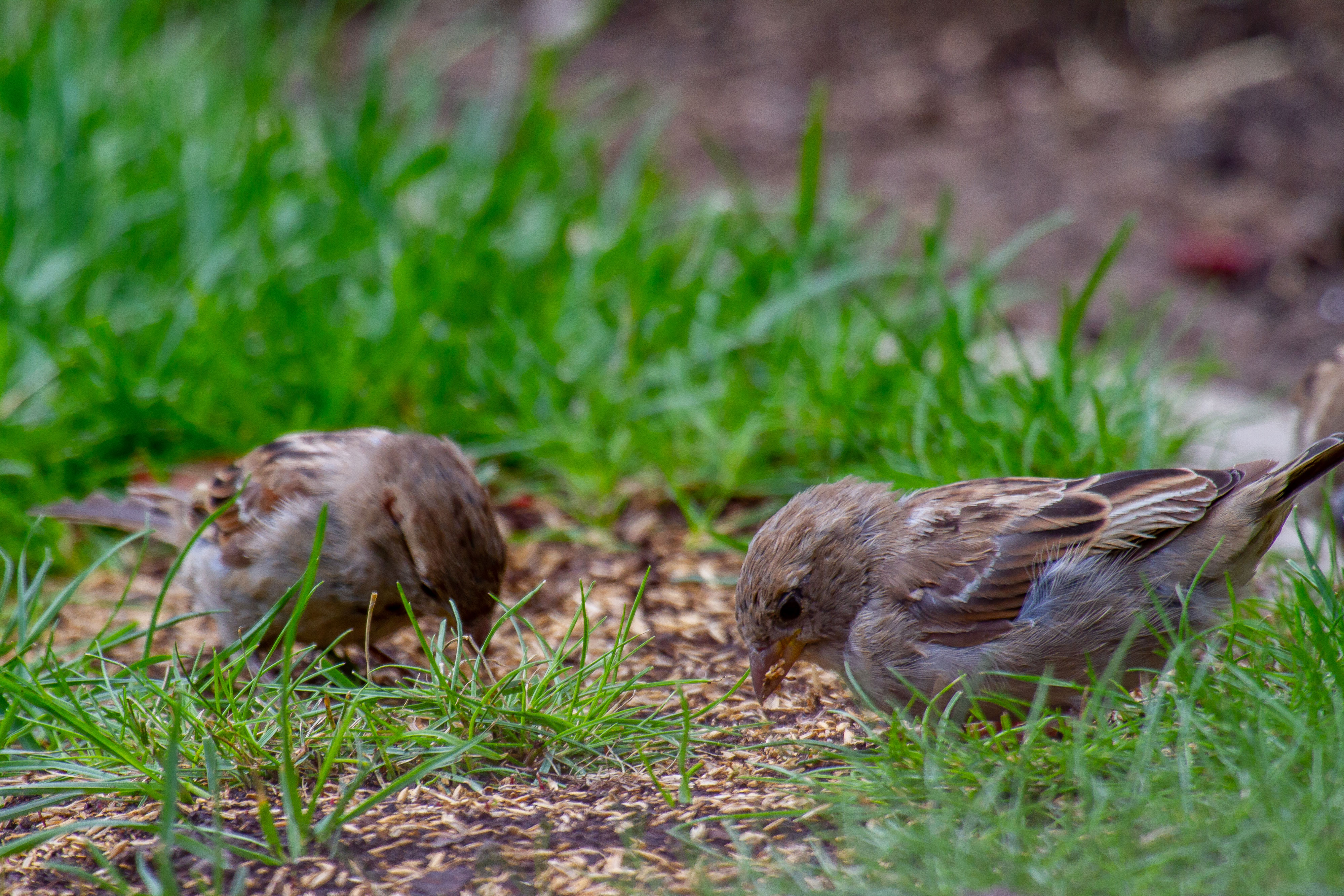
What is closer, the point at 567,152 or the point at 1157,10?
the point at 567,152

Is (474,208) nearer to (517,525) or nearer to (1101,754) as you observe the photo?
(517,525)

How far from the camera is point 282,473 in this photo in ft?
14.0

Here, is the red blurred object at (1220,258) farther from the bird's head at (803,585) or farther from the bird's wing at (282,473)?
the bird's wing at (282,473)

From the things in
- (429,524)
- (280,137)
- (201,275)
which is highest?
(280,137)

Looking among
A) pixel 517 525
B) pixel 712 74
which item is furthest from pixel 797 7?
pixel 517 525

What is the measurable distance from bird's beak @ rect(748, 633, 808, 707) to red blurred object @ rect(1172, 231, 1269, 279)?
4549mm

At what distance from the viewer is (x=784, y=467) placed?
5172 millimetres

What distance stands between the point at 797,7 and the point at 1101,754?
7802mm

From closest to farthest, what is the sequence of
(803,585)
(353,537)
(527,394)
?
1. (803,585)
2. (353,537)
3. (527,394)

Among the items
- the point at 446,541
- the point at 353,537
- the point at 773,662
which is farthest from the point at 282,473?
the point at 773,662

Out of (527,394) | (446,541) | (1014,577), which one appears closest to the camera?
(1014,577)

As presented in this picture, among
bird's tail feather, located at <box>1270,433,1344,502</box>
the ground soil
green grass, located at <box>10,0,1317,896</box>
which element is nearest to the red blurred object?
the ground soil

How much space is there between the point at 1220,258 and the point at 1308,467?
13.7 feet

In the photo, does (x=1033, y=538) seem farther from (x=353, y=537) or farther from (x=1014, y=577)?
(x=353, y=537)
